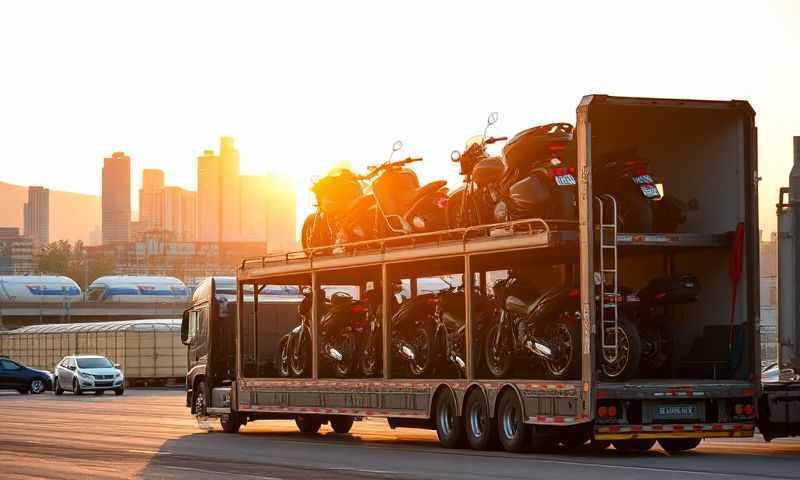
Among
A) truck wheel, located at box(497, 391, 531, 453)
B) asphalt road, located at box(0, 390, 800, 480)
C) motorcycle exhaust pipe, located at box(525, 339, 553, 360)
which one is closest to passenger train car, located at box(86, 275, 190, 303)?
asphalt road, located at box(0, 390, 800, 480)

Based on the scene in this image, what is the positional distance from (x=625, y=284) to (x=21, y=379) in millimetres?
41859

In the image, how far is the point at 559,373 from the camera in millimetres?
19406

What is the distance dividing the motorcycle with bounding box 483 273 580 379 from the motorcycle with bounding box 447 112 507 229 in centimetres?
105

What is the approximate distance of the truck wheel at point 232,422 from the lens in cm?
2870

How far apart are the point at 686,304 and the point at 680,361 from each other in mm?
733

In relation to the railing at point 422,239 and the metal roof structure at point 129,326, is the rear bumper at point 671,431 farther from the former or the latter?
the metal roof structure at point 129,326

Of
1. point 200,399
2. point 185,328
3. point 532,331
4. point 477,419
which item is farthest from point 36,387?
point 532,331

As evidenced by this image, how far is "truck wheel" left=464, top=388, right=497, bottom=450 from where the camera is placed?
813 inches

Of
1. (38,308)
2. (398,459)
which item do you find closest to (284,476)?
(398,459)

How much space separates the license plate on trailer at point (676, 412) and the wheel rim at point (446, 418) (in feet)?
11.8

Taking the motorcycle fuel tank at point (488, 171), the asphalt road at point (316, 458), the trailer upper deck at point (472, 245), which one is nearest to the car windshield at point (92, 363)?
the asphalt road at point (316, 458)

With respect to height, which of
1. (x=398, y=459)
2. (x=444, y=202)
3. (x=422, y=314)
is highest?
(x=444, y=202)

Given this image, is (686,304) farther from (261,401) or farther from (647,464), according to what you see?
(261,401)

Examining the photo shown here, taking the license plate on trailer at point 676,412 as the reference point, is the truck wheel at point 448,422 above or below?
below
